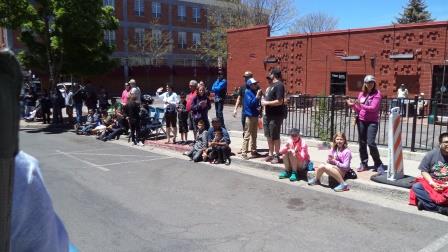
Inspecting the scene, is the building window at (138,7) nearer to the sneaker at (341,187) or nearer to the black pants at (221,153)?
the black pants at (221,153)

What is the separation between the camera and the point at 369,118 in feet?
27.2

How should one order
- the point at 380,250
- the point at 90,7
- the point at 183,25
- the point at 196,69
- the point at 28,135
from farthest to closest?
1. the point at 183,25
2. the point at 196,69
3. the point at 90,7
4. the point at 28,135
5. the point at 380,250

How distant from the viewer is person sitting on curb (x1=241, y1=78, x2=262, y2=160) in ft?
32.9

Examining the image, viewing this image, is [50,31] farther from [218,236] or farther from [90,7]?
[218,236]

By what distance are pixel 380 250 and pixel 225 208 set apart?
7.78 ft

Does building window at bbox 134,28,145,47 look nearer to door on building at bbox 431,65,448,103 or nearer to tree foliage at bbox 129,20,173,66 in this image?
tree foliage at bbox 129,20,173,66

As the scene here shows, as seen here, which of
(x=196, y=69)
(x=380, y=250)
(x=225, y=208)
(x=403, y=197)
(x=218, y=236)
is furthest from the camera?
(x=196, y=69)

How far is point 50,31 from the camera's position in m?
18.5

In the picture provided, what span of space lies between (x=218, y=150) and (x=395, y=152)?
4058 mm

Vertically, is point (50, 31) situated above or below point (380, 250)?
above

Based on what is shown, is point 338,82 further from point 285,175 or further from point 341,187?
point 341,187

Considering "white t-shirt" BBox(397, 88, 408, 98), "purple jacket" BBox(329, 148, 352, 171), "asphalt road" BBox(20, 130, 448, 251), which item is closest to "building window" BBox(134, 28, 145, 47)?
"white t-shirt" BBox(397, 88, 408, 98)

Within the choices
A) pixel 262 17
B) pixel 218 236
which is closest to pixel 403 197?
pixel 218 236

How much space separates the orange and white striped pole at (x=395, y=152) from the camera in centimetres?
734
